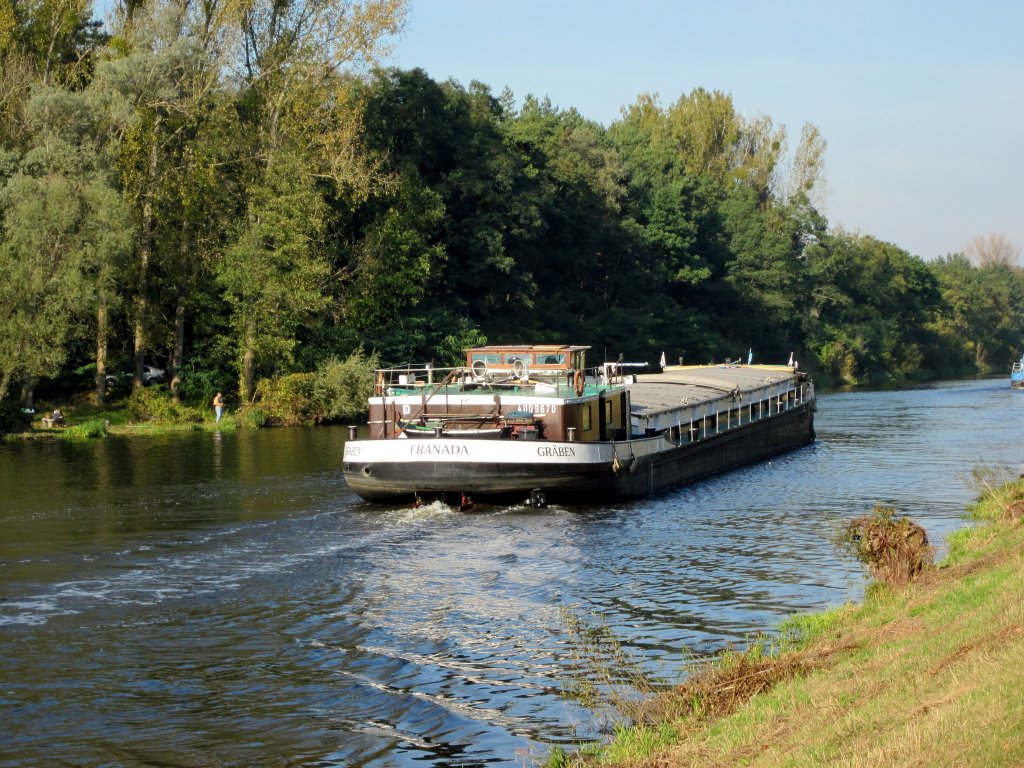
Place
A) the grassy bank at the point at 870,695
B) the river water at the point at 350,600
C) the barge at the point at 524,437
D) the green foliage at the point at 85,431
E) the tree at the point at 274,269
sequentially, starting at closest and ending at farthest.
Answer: the grassy bank at the point at 870,695 < the river water at the point at 350,600 < the barge at the point at 524,437 < the green foliage at the point at 85,431 < the tree at the point at 274,269

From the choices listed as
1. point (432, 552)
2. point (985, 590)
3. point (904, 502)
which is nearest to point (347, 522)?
point (432, 552)

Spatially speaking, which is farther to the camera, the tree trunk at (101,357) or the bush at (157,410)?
the tree trunk at (101,357)

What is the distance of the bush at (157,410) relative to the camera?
182 feet

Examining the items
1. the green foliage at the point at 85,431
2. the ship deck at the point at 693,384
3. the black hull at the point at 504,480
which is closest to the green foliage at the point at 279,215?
the green foliage at the point at 85,431

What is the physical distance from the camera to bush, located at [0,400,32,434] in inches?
1939

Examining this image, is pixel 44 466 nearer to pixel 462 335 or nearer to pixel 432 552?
pixel 432 552

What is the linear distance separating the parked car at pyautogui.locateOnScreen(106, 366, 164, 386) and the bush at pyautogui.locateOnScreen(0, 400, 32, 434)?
28.0ft

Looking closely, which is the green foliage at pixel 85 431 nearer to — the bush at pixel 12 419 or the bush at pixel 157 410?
the bush at pixel 12 419

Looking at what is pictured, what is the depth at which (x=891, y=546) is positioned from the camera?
17750 mm

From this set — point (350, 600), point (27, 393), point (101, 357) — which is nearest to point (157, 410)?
point (101, 357)

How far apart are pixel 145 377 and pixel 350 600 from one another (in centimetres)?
4378

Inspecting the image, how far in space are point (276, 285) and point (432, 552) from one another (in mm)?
37056

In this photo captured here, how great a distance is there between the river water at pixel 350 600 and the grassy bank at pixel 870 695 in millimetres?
1402

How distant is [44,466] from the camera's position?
1523 inches
